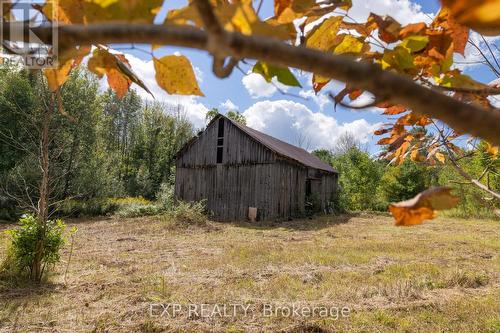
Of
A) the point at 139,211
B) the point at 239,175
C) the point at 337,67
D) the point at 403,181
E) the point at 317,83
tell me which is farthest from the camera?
the point at 403,181

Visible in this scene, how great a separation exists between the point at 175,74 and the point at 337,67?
0.36 m

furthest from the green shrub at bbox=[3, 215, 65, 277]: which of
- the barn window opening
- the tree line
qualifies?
the barn window opening

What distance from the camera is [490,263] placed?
7430 millimetres

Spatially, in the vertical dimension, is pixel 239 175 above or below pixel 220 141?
below

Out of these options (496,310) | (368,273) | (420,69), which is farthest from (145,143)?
(420,69)

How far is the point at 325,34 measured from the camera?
25.2 inches

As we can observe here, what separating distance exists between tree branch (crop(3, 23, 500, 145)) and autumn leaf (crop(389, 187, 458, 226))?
132 mm

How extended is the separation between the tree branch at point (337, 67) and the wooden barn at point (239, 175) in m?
14.8

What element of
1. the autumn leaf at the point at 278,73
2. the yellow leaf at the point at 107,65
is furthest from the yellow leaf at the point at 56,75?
the autumn leaf at the point at 278,73

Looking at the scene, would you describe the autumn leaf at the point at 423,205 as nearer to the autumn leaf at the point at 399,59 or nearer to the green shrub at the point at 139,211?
the autumn leaf at the point at 399,59

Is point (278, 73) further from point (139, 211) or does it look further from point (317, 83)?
point (139, 211)

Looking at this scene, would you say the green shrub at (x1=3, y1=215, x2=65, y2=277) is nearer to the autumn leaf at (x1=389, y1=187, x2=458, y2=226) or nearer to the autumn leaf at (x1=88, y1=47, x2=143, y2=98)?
the autumn leaf at (x1=88, y1=47, x2=143, y2=98)

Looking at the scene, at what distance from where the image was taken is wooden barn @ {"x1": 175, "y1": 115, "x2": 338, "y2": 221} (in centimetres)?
1529

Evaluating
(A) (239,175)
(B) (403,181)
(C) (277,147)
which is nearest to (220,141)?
(A) (239,175)
